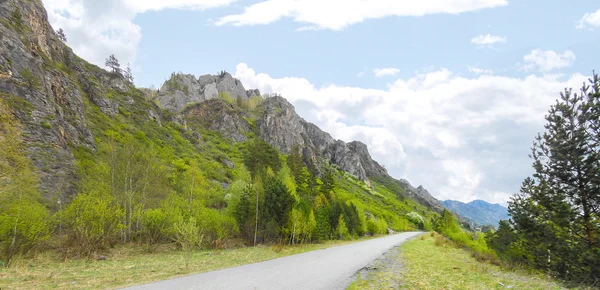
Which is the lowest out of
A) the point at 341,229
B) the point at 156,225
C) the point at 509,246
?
the point at 341,229

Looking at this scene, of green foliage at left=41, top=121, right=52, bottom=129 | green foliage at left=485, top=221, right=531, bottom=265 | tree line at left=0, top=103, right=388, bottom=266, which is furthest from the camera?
green foliage at left=41, top=121, right=52, bottom=129

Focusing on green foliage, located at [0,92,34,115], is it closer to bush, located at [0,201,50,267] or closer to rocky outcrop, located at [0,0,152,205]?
rocky outcrop, located at [0,0,152,205]

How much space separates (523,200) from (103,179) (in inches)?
1655

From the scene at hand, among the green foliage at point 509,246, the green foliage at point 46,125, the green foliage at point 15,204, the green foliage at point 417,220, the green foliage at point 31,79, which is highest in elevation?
the green foliage at point 31,79

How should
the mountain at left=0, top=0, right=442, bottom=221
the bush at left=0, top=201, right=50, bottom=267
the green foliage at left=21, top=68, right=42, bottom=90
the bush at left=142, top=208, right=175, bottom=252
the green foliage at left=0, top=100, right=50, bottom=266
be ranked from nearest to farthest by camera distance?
the green foliage at left=0, top=100, right=50, bottom=266 → the bush at left=0, top=201, right=50, bottom=267 → the bush at left=142, top=208, right=175, bottom=252 → the mountain at left=0, top=0, right=442, bottom=221 → the green foliage at left=21, top=68, right=42, bottom=90

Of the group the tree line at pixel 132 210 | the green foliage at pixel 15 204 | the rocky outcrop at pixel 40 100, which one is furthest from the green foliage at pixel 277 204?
the green foliage at pixel 15 204

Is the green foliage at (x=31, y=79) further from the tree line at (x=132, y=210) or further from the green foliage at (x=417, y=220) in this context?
the green foliage at (x=417, y=220)

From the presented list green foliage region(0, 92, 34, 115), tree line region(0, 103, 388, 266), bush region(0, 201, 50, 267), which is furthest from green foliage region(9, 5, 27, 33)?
bush region(0, 201, 50, 267)

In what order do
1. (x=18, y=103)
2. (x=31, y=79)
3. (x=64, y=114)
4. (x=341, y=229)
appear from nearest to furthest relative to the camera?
1. (x=18, y=103)
2. (x=31, y=79)
3. (x=64, y=114)
4. (x=341, y=229)

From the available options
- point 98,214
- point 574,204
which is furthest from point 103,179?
point 574,204

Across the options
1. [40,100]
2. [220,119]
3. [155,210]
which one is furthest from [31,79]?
[220,119]

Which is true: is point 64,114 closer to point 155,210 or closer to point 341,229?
point 155,210

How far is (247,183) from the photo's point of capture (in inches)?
1682

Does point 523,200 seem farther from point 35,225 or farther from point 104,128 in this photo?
point 104,128
